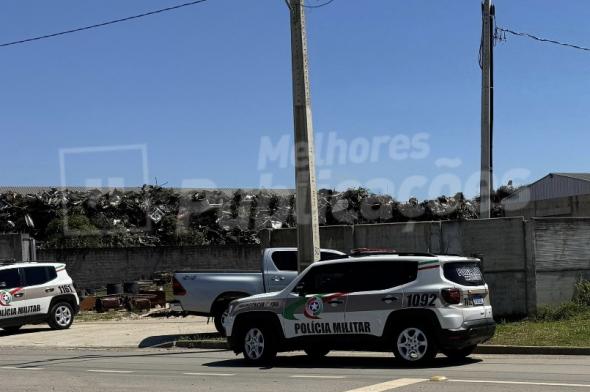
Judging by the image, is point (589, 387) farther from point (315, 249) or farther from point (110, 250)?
point (110, 250)

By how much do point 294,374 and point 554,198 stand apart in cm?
3107

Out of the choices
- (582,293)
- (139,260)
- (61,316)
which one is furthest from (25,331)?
(582,293)

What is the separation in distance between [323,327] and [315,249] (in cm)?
311

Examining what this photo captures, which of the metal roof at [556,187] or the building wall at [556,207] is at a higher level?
the metal roof at [556,187]

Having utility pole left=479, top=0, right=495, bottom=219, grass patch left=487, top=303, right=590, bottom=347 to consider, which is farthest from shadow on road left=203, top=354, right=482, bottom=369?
utility pole left=479, top=0, right=495, bottom=219

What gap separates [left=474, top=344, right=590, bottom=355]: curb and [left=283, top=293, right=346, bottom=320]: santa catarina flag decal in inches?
144

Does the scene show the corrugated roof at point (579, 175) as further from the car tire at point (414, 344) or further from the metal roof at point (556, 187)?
the car tire at point (414, 344)

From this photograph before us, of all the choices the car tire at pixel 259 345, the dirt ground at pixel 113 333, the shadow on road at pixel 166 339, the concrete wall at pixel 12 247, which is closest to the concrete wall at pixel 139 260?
the concrete wall at pixel 12 247

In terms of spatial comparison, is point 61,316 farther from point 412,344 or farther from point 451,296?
point 451,296

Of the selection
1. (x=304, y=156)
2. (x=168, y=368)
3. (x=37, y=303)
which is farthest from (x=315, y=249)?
(x=37, y=303)

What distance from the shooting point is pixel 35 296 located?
20859 mm

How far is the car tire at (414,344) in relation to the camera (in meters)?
11.7

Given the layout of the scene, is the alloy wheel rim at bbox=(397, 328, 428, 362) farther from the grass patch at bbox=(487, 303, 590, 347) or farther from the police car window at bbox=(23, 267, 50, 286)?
the police car window at bbox=(23, 267, 50, 286)

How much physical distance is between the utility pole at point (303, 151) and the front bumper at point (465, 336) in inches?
168
